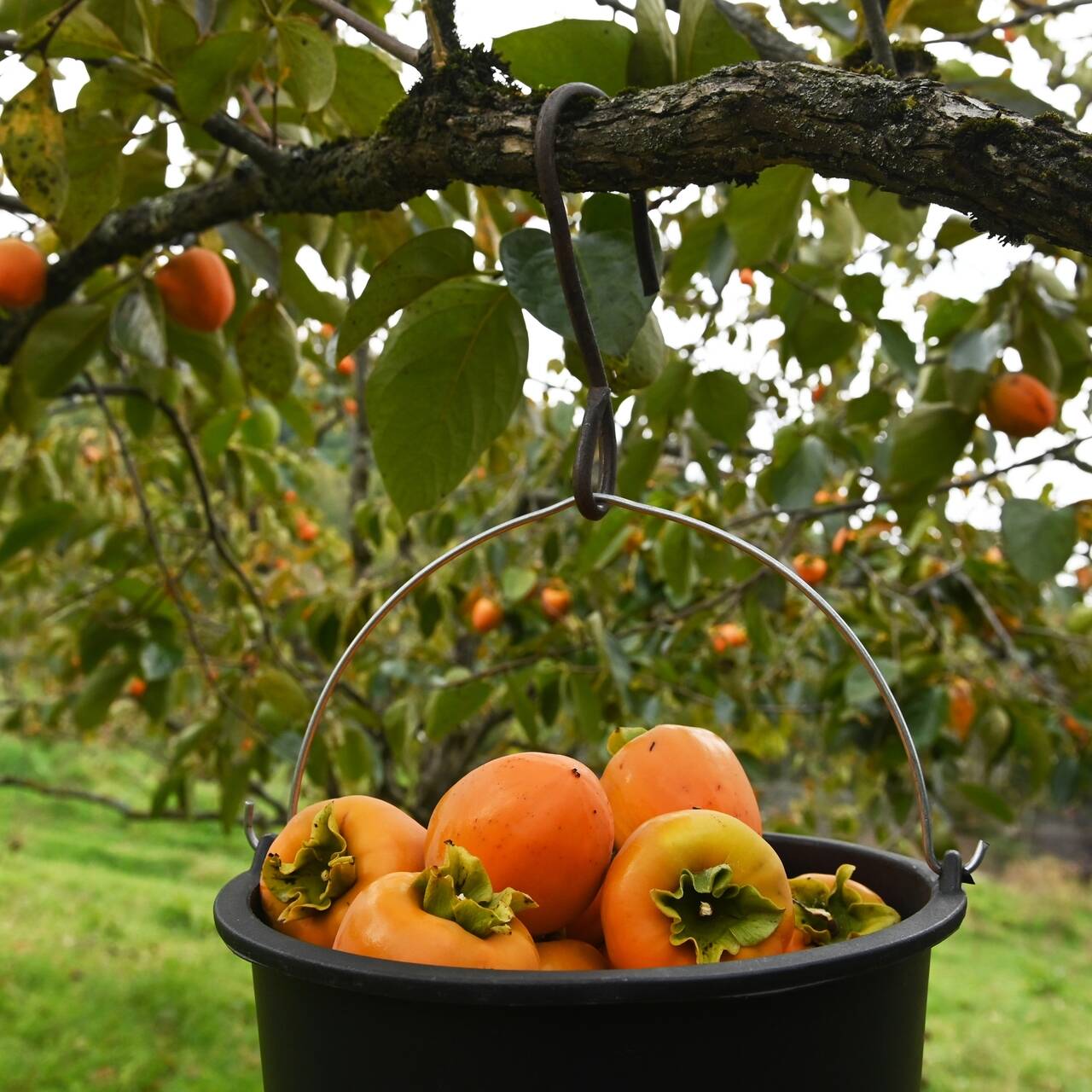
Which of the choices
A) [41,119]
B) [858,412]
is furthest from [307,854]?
[858,412]

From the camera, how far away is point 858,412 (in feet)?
5.99

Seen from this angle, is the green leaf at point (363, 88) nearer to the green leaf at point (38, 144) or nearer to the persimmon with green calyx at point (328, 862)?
the green leaf at point (38, 144)

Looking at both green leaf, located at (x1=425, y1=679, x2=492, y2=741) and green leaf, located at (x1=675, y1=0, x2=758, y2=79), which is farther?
green leaf, located at (x1=425, y1=679, x2=492, y2=741)

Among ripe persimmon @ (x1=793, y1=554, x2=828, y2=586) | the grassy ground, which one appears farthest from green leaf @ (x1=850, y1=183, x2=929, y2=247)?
the grassy ground

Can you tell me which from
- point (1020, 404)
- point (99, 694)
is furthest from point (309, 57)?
point (99, 694)

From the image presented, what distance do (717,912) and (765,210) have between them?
30.4 inches

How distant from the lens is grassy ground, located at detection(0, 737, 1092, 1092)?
12.2 feet

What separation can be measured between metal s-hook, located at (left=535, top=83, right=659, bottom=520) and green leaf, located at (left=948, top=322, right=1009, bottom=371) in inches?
29.2

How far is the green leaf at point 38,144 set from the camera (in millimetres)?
964

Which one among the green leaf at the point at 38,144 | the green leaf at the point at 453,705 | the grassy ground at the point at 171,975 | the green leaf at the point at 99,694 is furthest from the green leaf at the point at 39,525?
the grassy ground at the point at 171,975

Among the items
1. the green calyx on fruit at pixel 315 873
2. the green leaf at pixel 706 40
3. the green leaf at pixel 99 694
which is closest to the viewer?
the green calyx on fruit at pixel 315 873

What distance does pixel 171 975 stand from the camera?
4410 millimetres

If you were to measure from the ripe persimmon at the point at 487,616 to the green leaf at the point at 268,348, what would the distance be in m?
1.38

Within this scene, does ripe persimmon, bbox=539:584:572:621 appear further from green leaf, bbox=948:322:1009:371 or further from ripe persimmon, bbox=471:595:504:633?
green leaf, bbox=948:322:1009:371
